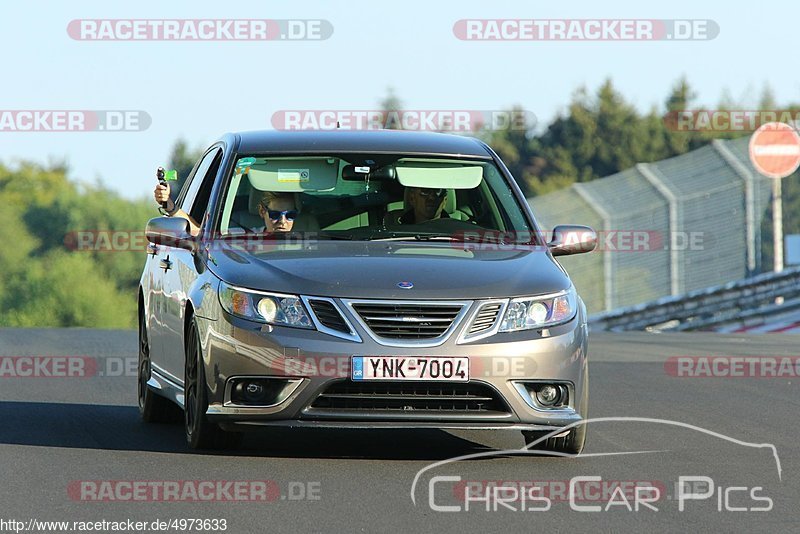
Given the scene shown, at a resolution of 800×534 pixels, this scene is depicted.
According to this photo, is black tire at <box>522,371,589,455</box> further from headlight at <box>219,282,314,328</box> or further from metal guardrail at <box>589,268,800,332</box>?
metal guardrail at <box>589,268,800,332</box>

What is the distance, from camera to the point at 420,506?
7.75m

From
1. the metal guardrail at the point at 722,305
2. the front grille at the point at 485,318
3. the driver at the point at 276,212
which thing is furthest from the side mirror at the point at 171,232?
the metal guardrail at the point at 722,305

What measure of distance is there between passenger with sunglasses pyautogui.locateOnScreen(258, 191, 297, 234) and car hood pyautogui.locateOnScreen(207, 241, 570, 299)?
1.00 ft

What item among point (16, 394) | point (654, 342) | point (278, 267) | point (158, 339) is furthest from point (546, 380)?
point (654, 342)

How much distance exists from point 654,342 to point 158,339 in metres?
13.4

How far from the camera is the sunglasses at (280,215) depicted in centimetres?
1004

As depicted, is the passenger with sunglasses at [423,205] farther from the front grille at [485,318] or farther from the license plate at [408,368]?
the license plate at [408,368]

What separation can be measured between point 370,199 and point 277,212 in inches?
22.2

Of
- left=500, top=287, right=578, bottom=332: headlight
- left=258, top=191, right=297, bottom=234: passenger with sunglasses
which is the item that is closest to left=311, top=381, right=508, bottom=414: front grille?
left=500, top=287, right=578, bottom=332: headlight

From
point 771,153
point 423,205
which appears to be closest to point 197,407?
point 423,205

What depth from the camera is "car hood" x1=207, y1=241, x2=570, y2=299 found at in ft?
29.4

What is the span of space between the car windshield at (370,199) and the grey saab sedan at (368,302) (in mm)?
11

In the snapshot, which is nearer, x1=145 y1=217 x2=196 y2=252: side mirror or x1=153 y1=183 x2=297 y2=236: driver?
x1=145 y1=217 x2=196 y2=252: side mirror

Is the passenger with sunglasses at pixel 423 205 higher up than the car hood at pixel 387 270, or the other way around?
the passenger with sunglasses at pixel 423 205
